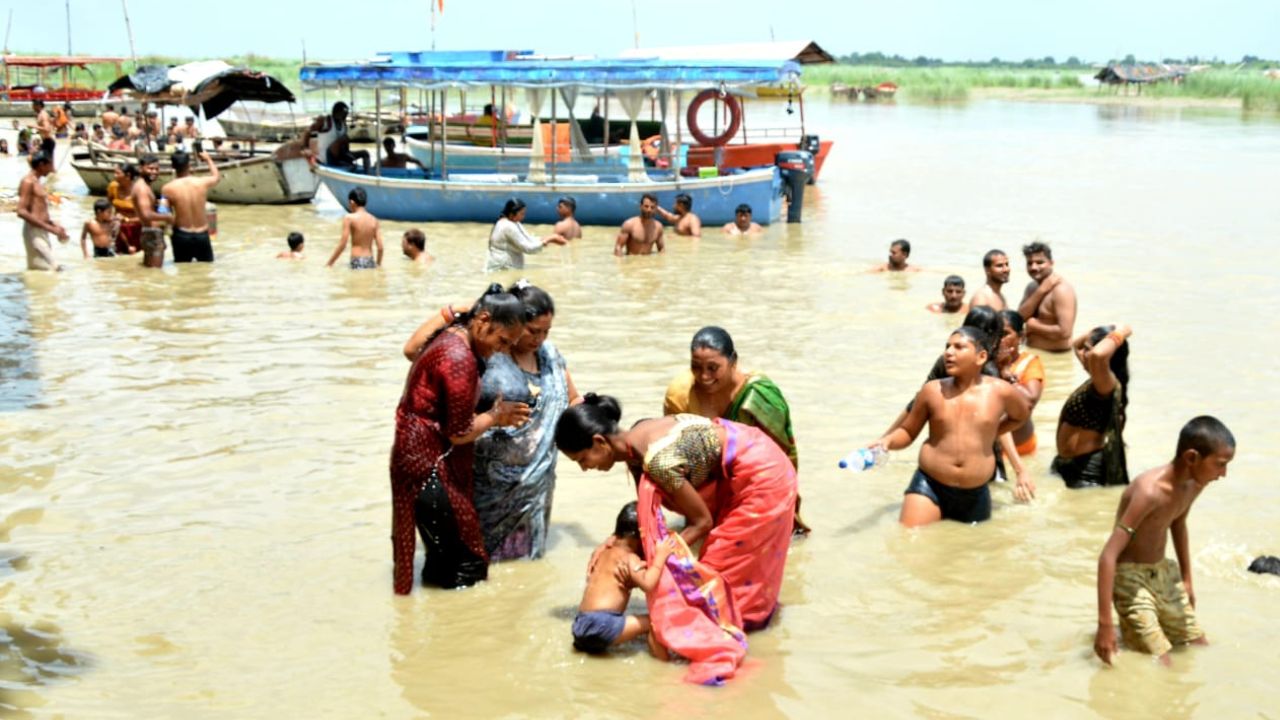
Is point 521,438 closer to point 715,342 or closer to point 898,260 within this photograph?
point 715,342

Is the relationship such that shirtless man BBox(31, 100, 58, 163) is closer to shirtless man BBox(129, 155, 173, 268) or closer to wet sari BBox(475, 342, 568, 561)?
shirtless man BBox(129, 155, 173, 268)

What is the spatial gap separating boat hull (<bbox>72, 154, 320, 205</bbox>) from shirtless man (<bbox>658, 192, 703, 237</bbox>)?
23.9 feet

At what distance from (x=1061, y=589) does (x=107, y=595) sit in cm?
438

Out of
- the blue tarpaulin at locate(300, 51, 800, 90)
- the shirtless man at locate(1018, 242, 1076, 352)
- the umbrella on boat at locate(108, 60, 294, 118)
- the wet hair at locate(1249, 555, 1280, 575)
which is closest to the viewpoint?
the wet hair at locate(1249, 555, 1280, 575)

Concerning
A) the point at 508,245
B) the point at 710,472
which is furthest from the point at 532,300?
the point at 508,245

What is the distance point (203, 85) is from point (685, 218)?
1039cm

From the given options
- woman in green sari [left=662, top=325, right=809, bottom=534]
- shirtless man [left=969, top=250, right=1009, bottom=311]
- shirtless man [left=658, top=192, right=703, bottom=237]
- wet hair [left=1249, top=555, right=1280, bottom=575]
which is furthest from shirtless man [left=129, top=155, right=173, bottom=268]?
wet hair [left=1249, top=555, right=1280, bottom=575]

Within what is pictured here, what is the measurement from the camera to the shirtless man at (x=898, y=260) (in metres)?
15.4

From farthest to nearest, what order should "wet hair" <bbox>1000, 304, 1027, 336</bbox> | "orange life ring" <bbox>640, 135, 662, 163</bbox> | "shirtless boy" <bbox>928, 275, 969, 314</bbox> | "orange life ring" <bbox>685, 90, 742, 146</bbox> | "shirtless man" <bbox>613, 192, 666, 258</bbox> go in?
1. "orange life ring" <bbox>685, 90, 742, 146</bbox>
2. "orange life ring" <bbox>640, 135, 662, 163</bbox>
3. "shirtless man" <bbox>613, 192, 666, 258</bbox>
4. "shirtless boy" <bbox>928, 275, 969, 314</bbox>
5. "wet hair" <bbox>1000, 304, 1027, 336</bbox>

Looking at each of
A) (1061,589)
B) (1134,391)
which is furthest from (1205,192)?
(1061,589)

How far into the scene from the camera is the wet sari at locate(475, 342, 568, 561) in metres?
5.79

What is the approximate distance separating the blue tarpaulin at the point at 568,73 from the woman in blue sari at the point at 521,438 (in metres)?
14.4

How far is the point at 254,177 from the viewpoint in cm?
2241

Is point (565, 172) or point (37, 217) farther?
point (565, 172)
